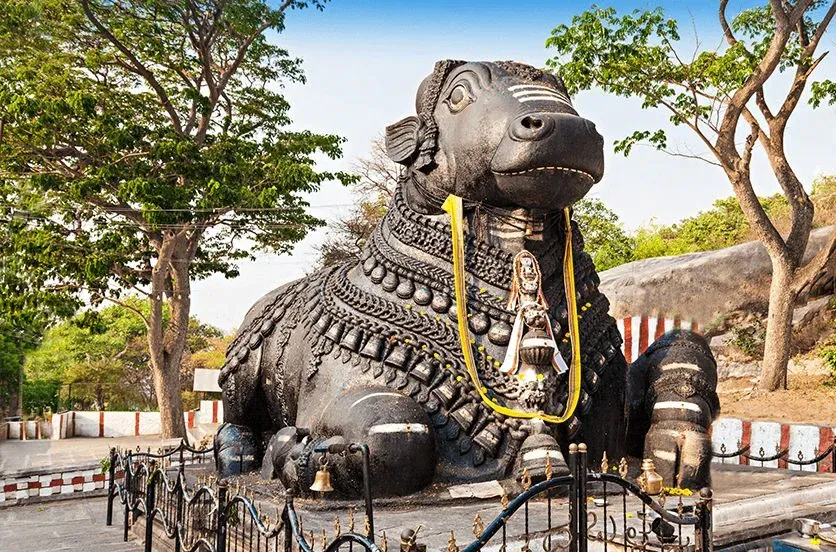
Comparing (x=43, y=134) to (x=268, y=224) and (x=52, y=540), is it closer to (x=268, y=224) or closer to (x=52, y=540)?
(x=268, y=224)

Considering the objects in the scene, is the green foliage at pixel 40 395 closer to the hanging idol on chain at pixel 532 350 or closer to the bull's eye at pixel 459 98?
the bull's eye at pixel 459 98

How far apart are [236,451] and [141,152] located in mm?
11909

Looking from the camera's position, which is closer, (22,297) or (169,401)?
(22,297)

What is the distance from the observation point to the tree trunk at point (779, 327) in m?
16.3

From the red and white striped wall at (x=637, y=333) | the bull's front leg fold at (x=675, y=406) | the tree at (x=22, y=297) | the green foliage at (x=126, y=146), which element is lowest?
the bull's front leg fold at (x=675, y=406)

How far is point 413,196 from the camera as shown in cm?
554

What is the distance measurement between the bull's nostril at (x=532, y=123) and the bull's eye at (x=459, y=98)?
56 centimetres

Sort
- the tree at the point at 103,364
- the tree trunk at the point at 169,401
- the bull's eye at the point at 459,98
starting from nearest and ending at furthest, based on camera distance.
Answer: the bull's eye at the point at 459,98 < the tree trunk at the point at 169,401 < the tree at the point at 103,364

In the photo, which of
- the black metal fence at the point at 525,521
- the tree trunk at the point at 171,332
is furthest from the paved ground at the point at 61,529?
the tree trunk at the point at 171,332

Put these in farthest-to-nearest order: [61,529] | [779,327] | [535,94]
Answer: [779,327]
[61,529]
[535,94]

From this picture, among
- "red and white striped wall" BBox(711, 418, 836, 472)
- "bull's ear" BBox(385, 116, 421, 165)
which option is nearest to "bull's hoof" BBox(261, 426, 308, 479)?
"bull's ear" BBox(385, 116, 421, 165)

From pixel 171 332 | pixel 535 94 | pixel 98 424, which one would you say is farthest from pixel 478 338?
pixel 98 424

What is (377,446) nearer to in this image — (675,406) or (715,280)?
(675,406)

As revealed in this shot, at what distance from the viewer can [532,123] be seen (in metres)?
4.75
